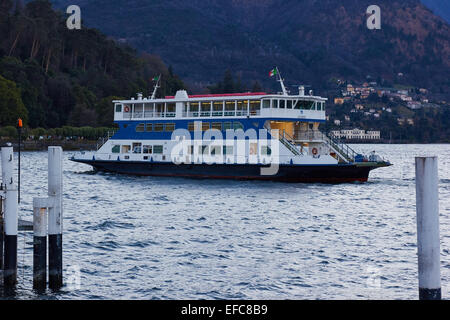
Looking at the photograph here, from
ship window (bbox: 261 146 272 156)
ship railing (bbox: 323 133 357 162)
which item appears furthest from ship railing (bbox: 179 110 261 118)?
ship railing (bbox: 323 133 357 162)

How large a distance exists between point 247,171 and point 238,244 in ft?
70.9

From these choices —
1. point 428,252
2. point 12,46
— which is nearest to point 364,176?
point 428,252

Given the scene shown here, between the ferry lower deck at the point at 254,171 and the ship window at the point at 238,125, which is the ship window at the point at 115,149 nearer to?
the ferry lower deck at the point at 254,171

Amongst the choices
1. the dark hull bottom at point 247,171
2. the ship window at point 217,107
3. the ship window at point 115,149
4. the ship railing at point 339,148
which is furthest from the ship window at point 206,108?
the ship railing at point 339,148

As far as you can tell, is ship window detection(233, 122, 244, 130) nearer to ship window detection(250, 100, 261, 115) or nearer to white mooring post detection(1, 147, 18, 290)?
ship window detection(250, 100, 261, 115)

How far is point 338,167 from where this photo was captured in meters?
43.2

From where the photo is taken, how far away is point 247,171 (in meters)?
45.3

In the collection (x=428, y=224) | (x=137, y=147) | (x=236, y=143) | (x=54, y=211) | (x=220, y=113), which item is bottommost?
(x=54, y=211)

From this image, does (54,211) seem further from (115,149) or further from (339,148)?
(115,149)

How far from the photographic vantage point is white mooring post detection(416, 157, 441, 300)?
37.2 ft

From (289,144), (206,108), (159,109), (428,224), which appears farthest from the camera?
(159,109)

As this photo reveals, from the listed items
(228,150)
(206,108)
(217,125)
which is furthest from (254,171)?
(206,108)
